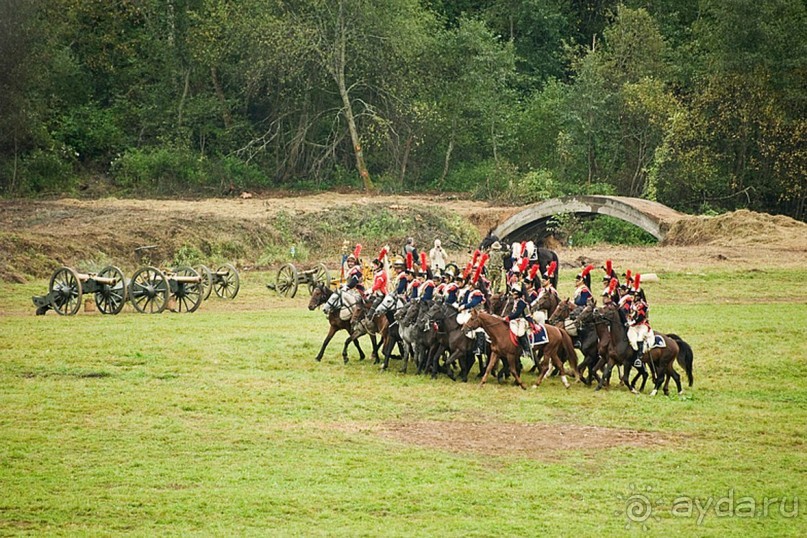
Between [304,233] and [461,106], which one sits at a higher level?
[461,106]

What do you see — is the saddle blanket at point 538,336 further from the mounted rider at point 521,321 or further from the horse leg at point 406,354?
the horse leg at point 406,354

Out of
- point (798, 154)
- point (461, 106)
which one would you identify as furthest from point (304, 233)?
point (798, 154)

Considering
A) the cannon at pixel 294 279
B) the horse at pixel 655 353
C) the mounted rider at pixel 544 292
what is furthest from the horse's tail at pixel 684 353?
the cannon at pixel 294 279

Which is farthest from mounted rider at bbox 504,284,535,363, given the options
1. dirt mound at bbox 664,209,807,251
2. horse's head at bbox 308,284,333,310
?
dirt mound at bbox 664,209,807,251

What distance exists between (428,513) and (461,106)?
134 feet

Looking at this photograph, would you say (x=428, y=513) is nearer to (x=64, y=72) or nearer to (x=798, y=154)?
(x=798, y=154)

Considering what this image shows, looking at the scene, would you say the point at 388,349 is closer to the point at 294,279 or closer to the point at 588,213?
the point at 294,279

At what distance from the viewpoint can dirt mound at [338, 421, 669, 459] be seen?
16531 mm

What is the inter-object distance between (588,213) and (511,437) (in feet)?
90.1

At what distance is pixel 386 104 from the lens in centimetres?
5138

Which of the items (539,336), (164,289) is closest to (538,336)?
(539,336)

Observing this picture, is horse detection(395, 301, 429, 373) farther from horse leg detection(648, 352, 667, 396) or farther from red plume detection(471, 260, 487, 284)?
horse leg detection(648, 352, 667, 396)

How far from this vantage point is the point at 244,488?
14500mm

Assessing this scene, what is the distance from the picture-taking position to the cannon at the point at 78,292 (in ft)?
90.8
